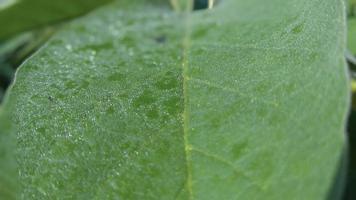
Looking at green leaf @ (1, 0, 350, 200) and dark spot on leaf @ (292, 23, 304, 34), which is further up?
dark spot on leaf @ (292, 23, 304, 34)

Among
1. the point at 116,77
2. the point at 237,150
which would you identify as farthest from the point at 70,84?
the point at 237,150

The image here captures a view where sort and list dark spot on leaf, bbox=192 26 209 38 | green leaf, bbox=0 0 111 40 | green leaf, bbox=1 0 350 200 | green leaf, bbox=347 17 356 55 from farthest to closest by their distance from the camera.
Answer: green leaf, bbox=0 0 111 40, green leaf, bbox=347 17 356 55, dark spot on leaf, bbox=192 26 209 38, green leaf, bbox=1 0 350 200

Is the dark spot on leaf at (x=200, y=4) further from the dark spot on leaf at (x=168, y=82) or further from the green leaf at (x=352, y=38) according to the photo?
the dark spot on leaf at (x=168, y=82)

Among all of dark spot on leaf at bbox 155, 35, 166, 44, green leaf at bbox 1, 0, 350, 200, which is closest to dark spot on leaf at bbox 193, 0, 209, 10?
dark spot on leaf at bbox 155, 35, 166, 44


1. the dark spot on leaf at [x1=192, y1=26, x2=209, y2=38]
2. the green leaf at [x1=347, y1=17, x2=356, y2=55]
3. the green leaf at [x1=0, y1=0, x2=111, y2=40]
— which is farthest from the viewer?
the green leaf at [x1=0, y1=0, x2=111, y2=40]

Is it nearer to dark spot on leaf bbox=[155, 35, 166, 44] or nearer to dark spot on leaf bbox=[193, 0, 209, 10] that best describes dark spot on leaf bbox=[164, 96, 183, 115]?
dark spot on leaf bbox=[155, 35, 166, 44]

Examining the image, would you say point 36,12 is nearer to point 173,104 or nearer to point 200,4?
point 200,4

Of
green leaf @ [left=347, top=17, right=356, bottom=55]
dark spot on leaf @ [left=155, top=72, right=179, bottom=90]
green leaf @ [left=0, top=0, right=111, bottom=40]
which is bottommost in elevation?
green leaf @ [left=0, top=0, right=111, bottom=40]
